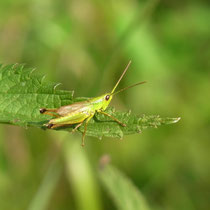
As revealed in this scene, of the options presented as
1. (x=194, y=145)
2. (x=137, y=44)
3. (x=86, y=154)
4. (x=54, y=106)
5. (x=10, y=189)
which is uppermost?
(x=54, y=106)

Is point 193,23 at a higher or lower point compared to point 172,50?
higher

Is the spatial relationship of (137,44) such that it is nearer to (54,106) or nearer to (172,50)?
(172,50)

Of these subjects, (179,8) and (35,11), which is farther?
(179,8)

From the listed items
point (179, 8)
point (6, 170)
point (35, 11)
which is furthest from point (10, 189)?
point (179, 8)

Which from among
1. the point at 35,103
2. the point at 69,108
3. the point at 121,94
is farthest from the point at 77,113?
the point at 121,94

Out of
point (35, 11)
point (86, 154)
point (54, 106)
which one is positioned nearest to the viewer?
point (54, 106)

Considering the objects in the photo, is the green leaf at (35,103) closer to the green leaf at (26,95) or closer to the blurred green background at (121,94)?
the green leaf at (26,95)

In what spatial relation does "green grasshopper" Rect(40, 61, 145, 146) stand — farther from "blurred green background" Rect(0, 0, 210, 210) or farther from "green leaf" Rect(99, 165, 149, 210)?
"blurred green background" Rect(0, 0, 210, 210)
